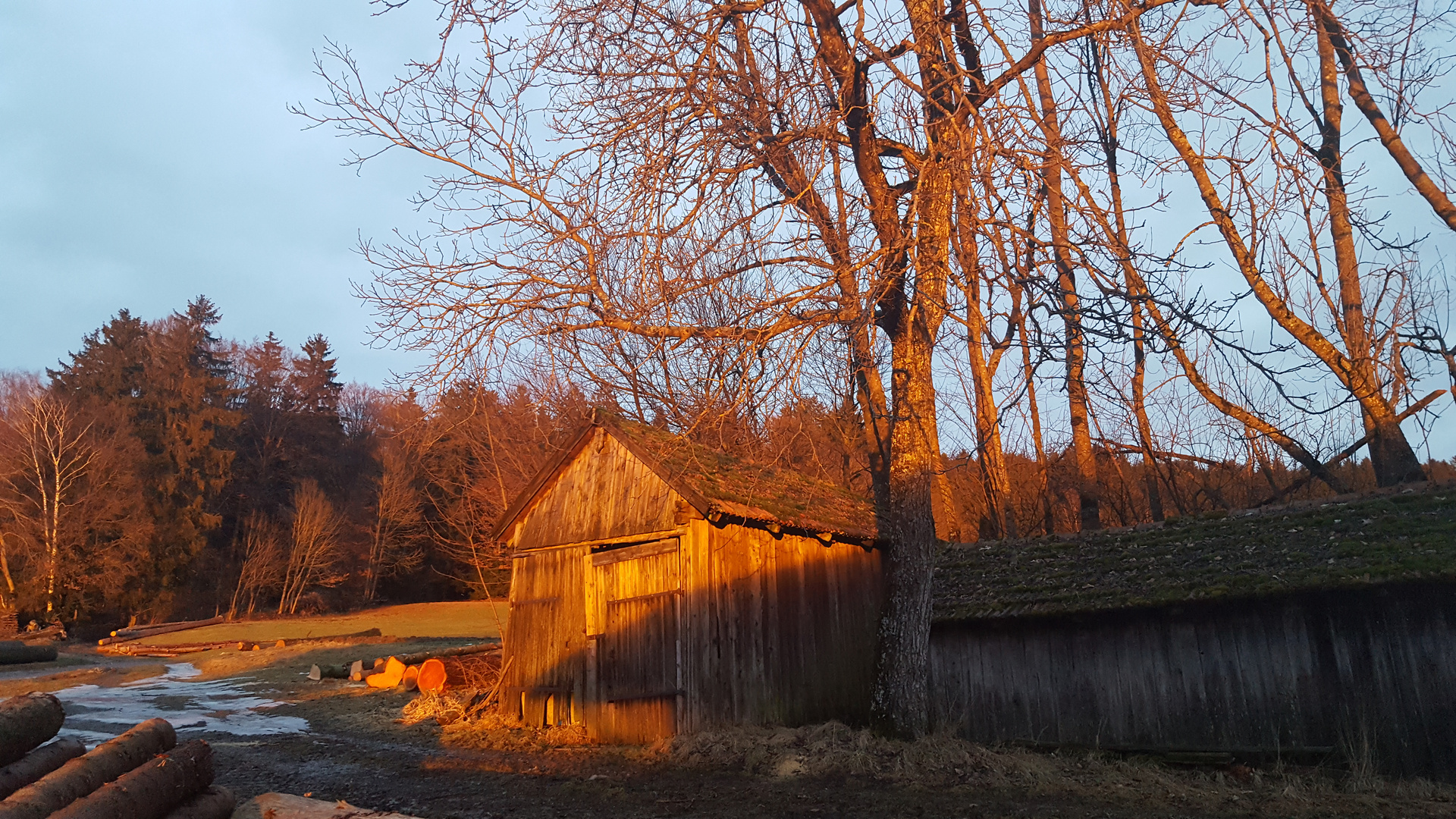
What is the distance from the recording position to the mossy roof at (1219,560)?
10.7 metres

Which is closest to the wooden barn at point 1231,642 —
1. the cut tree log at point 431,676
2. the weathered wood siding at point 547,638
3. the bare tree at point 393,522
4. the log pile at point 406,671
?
the weathered wood siding at point 547,638

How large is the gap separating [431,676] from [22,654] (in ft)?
53.3

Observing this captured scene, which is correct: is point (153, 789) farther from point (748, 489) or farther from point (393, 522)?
point (393, 522)

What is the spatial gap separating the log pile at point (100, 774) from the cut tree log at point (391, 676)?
539 inches

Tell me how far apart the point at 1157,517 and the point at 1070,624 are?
8552 mm

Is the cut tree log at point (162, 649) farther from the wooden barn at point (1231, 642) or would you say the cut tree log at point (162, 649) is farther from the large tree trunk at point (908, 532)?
the large tree trunk at point (908, 532)

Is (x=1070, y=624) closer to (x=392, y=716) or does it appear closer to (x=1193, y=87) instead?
(x=1193, y=87)

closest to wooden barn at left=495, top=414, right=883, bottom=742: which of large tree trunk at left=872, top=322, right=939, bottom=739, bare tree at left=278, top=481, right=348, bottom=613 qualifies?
large tree trunk at left=872, top=322, right=939, bottom=739

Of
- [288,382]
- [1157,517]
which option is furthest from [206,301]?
[1157,517]

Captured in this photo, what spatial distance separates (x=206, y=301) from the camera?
58500 millimetres

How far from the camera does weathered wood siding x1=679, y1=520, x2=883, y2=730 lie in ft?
41.8

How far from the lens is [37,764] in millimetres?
7324

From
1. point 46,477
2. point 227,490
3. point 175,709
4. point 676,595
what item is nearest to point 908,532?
point 676,595

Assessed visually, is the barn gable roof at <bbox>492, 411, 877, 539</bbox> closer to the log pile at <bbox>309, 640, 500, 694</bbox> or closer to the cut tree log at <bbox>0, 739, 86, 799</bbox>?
the log pile at <bbox>309, 640, 500, 694</bbox>
